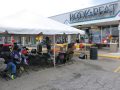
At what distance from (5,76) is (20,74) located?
27.4 inches

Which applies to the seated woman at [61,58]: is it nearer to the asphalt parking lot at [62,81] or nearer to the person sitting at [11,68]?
the asphalt parking lot at [62,81]

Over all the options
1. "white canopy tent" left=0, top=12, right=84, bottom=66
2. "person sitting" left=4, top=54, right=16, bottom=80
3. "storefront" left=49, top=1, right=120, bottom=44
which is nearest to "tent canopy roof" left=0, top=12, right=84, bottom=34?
"white canopy tent" left=0, top=12, right=84, bottom=66

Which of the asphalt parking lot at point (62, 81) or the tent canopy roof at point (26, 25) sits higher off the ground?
the tent canopy roof at point (26, 25)

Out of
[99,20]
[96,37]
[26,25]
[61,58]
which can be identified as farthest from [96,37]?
[26,25]

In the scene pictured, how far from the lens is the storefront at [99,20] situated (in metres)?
18.5

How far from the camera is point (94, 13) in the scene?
2011 centimetres

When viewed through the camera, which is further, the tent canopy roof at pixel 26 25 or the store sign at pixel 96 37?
the store sign at pixel 96 37

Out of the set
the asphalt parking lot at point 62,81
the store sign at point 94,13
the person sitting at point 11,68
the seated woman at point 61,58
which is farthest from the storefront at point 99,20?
the person sitting at point 11,68

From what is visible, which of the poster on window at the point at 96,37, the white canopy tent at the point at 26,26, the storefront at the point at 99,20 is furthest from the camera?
the poster on window at the point at 96,37

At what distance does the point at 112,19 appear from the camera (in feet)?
60.1

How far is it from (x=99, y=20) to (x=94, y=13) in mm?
1047

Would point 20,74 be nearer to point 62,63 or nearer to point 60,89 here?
point 60,89

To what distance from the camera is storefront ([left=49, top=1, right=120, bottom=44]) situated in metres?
18.5

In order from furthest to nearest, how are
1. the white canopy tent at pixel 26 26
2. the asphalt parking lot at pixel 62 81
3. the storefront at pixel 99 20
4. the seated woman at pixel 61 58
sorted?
the storefront at pixel 99 20 → the seated woman at pixel 61 58 → the white canopy tent at pixel 26 26 → the asphalt parking lot at pixel 62 81
